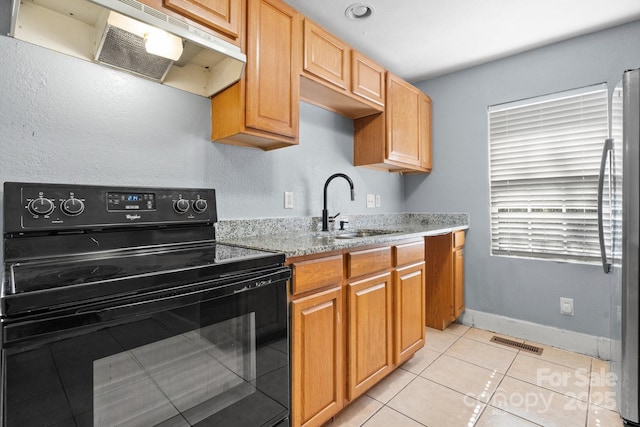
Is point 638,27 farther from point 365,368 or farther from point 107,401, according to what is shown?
point 107,401

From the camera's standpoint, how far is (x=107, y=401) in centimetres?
79

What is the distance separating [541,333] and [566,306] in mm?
288

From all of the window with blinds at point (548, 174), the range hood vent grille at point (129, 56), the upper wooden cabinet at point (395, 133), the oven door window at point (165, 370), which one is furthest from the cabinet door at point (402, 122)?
the oven door window at point (165, 370)

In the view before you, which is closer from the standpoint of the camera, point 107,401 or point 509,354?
point 107,401

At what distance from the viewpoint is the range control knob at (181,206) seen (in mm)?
1429

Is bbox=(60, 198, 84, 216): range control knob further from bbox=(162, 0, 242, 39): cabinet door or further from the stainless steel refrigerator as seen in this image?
the stainless steel refrigerator

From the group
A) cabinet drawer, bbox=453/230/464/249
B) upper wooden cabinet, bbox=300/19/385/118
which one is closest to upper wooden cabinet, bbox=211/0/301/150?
upper wooden cabinet, bbox=300/19/385/118

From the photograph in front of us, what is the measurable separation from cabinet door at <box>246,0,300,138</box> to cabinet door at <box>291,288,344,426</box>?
2.96 feet

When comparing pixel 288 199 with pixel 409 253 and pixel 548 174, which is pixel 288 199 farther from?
pixel 548 174

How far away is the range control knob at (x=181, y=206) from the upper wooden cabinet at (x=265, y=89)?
40 cm

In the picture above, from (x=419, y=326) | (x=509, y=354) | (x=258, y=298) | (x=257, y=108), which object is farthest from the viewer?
(x=509, y=354)

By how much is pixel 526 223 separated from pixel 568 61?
4.19 ft

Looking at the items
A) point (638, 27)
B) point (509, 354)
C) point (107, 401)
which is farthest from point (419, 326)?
point (638, 27)

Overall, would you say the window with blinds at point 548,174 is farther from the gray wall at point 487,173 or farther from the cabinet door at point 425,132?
the cabinet door at point 425,132
